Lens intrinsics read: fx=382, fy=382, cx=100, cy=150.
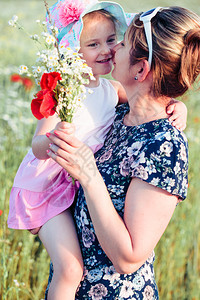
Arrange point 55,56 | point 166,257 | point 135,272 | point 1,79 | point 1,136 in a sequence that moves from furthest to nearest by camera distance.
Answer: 1. point 1,79
2. point 1,136
3. point 166,257
4. point 135,272
5. point 55,56

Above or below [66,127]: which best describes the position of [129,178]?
below

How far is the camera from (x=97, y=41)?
1840mm

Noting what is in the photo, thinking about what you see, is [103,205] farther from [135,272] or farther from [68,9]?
[68,9]

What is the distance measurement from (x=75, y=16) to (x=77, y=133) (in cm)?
55

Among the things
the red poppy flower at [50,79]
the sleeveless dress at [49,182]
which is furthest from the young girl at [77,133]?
the red poppy flower at [50,79]

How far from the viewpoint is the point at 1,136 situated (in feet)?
12.6

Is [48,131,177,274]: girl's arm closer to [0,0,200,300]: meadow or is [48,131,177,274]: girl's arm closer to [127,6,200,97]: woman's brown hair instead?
[127,6,200,97]: woman's brown hair

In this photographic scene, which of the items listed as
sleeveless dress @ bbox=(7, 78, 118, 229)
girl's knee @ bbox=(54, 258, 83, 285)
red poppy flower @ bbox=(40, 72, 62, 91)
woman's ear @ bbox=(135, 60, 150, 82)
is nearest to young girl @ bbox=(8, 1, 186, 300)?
sleeveless dress @ bbox=(7, 78, 118, 229)

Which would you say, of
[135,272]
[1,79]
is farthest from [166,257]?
[1,79]

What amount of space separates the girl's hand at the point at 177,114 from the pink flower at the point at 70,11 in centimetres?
63

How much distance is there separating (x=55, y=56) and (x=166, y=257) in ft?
6.63

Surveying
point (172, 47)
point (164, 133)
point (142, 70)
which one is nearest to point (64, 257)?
point (164, 133)

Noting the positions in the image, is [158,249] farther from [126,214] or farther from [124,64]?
[124,64]

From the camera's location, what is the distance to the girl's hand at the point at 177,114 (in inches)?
59.0
